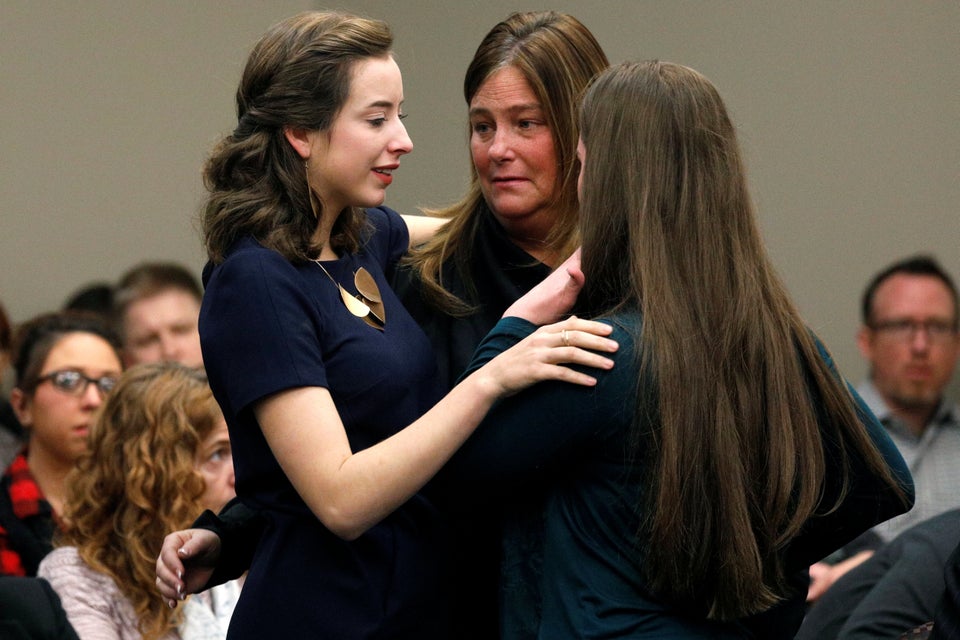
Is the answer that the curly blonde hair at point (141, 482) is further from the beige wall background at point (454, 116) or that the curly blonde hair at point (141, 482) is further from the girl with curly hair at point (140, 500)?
the beige wall background at point (454, 116)

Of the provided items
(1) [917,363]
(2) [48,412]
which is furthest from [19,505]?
(1) [917,363]

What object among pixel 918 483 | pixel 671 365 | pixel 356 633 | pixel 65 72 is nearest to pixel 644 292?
pixel 671 365

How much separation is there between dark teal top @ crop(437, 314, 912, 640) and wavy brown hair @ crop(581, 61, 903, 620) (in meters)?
0.03

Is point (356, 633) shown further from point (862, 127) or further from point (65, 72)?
point (65, 72)

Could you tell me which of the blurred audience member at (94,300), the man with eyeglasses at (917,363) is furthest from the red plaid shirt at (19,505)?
the man with eyeglasses at (917,363)

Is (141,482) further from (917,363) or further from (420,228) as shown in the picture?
(917,363)

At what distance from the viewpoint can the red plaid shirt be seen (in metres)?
3.50

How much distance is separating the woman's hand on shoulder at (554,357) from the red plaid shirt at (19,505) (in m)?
2.05

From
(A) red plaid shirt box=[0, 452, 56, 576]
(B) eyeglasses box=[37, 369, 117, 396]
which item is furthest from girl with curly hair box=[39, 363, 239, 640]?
(B) eyeglasses box=[37, 369, 117, 396]

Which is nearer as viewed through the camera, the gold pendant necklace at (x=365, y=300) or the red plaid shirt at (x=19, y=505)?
the gold pendant necklace at (x=365, y=300)

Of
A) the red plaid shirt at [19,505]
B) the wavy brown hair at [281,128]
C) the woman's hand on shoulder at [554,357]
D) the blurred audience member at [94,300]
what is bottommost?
the red plaid shirt at [19,505]

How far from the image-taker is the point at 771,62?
5355 millimetres

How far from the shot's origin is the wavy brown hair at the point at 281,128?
6.78 ft

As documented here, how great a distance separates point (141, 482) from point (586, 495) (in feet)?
4.50
